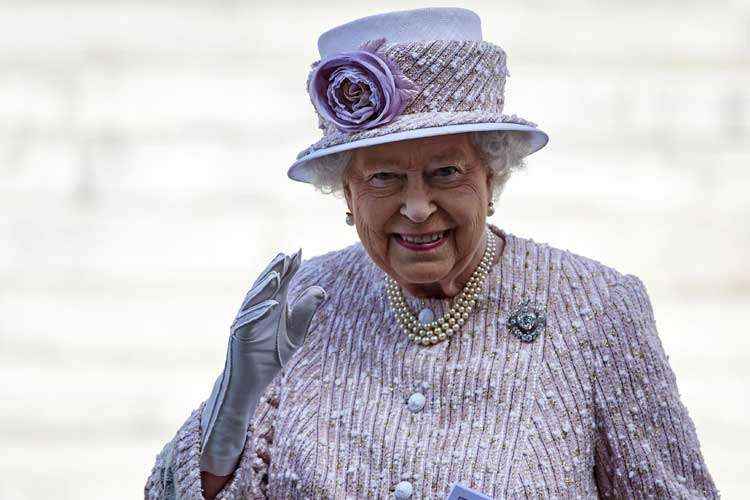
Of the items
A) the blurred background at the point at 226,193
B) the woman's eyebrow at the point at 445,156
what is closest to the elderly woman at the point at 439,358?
the woman's eyebrow at the point at 445,156

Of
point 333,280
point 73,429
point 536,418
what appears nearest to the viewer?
point 536,418

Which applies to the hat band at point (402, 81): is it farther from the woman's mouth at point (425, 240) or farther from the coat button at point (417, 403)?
the coat button at point (417, 403)

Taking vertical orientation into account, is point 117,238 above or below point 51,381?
above

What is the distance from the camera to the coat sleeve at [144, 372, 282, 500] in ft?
6.84

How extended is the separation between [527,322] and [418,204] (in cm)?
29

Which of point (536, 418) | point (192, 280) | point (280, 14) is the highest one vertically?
point (280, 14)

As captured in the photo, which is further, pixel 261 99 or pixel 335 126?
pixel 261 99

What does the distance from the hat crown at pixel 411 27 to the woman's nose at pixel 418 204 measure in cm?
25

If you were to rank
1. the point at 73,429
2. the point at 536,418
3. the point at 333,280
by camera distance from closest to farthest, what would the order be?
the point at 536,418 < the point at 333,280 < the point at 73,429

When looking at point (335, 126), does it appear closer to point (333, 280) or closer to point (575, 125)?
point (333, 280)

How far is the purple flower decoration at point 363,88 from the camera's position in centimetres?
205

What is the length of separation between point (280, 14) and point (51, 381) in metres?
1.38

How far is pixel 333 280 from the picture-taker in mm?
2363

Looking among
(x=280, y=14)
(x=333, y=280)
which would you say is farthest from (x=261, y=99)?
(x=333, y=280)
